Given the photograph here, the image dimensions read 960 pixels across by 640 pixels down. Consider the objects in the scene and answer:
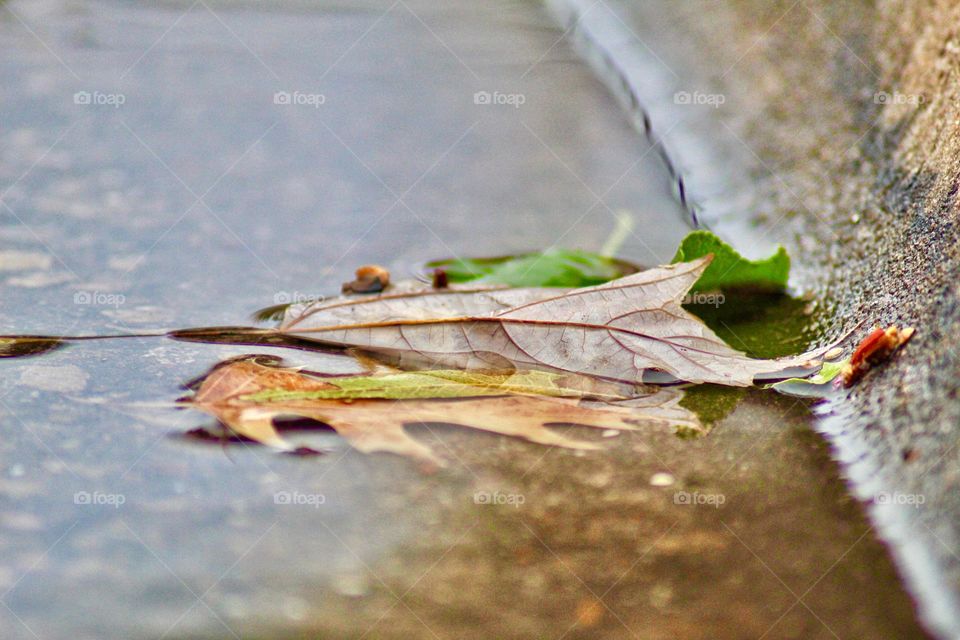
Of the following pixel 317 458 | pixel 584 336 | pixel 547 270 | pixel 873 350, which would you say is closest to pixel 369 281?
pixel 547 270

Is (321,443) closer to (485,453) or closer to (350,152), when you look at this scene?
(485,453)

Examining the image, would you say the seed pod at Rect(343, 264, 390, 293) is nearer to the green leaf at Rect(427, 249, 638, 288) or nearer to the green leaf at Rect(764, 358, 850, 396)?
the green leaf at Rect(427, 249, 638, 288)

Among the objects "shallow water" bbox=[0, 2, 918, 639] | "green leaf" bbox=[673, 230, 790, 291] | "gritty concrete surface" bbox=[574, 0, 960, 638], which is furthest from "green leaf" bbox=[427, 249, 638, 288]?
"gritty concrete surface" bbox=[574, 0, 960, 638]

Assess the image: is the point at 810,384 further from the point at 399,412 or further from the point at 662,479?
the point at 399,412

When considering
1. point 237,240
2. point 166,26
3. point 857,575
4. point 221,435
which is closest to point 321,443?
point 221,435

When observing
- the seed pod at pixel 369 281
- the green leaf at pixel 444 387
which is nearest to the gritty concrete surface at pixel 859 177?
the green leaf at pixel 444 387
